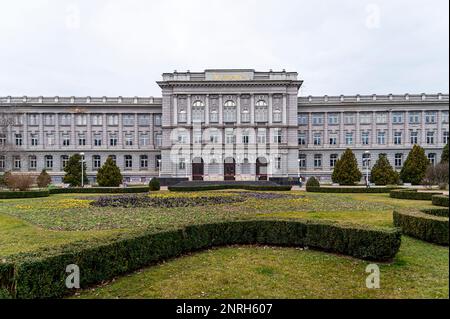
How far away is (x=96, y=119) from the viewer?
59094 millimetres

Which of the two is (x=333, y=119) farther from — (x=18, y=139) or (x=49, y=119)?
(x=18, y=139)

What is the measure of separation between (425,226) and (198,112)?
47.4m

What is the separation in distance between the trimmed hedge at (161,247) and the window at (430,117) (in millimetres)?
60002

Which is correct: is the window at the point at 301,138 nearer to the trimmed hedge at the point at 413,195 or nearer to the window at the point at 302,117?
the window at the point at 302,117

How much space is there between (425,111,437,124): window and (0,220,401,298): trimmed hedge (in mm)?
60002

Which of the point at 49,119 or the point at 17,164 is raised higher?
the point at 49,119

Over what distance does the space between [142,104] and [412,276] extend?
5705 cm

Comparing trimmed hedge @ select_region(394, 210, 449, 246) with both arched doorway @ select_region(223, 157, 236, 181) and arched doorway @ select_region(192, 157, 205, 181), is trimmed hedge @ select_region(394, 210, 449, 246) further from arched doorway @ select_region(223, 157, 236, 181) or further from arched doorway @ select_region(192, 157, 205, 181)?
arched doorway @ select_region(192, 157, 205, 181)

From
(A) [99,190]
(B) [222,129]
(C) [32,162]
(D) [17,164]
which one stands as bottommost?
(A) [99,190]

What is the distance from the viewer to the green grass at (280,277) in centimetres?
633

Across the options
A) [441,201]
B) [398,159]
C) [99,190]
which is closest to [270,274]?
[441,201]

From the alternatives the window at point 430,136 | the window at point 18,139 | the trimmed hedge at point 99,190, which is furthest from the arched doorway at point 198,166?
the window at point 430,136

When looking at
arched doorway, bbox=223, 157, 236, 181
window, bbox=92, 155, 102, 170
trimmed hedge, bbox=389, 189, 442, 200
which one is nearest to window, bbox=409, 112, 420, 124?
arched doorway, bbox=223, 157, 236, 181
